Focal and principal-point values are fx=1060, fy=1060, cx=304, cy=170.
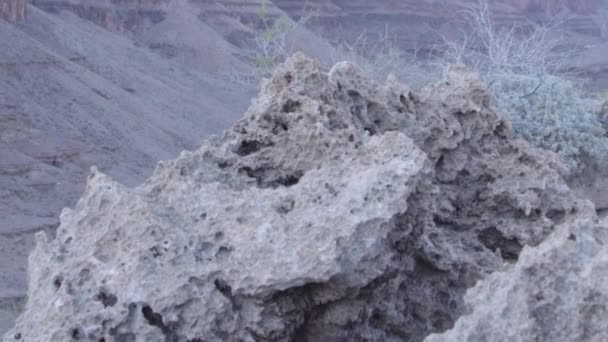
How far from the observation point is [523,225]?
10.5 ft

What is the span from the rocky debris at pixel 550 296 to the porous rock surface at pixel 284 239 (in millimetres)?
112

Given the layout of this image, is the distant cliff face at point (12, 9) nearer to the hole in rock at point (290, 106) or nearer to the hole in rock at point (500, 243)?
the hole in rock at point (290, 106)

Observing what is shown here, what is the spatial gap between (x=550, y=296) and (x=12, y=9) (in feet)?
74.4

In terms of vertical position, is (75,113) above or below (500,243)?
below

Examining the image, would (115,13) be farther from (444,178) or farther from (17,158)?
(444,178)

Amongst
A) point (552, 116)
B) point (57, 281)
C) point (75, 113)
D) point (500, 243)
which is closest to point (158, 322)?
point (57, 281)

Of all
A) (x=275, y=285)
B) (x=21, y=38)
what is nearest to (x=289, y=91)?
(x=275, y=285)

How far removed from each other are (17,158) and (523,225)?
538 inches

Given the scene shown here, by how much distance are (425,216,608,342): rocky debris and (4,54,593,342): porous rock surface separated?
0.11m

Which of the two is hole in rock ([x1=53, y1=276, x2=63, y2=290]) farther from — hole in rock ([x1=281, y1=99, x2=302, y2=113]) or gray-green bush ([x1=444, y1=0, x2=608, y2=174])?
gray-green bush ([x1=444, y1=0, x2=608, y2=174])

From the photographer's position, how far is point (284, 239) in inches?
92.2

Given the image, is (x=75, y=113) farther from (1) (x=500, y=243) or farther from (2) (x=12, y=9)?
(1) (x=500, y=243)

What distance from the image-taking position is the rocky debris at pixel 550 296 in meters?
2.01

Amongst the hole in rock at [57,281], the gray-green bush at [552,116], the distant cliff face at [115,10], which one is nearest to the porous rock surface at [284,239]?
the hole in rock at [57,281]
